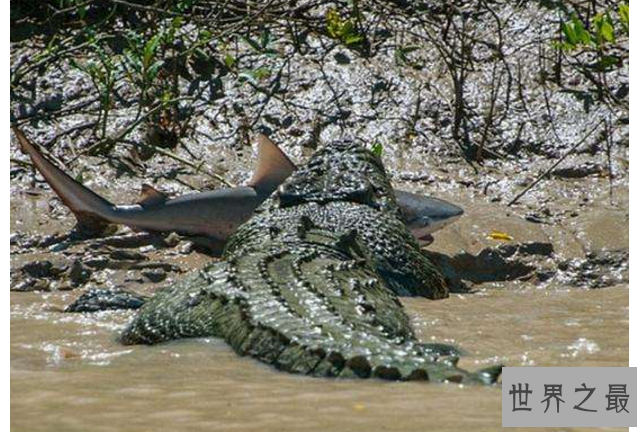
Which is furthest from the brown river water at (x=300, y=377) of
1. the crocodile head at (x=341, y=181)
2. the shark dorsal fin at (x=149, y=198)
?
the crocodile head at (x=341, y=181)

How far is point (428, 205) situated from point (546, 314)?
1.40 metres

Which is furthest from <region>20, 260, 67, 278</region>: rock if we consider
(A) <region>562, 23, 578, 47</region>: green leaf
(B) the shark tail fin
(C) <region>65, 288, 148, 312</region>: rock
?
(A) <region>562, 23, 578, 47</region>: green leaf

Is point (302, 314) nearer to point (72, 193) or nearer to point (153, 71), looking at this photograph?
point (72, 193)

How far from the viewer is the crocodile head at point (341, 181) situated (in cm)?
686

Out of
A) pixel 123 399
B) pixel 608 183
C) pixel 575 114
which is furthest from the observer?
pixel 575 114

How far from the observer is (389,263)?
21.0 feet

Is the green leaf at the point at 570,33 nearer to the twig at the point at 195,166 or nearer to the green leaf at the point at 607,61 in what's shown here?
the green leaf at the point at 607,61

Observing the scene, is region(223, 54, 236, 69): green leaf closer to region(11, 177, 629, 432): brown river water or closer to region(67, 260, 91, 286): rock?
region(11, 177, 629, 432): brown river water

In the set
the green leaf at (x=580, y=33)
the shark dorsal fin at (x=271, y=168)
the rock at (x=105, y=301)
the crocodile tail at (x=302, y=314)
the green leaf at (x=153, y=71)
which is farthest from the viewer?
the green leaf at (x=580, y=33)

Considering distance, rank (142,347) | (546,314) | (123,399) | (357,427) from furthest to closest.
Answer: (546,314), (142,347), (123,399), (357,427)

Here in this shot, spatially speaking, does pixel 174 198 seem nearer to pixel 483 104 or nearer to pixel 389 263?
pixel 389 263

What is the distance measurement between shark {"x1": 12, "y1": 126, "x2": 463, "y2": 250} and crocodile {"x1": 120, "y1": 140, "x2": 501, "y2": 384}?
190 mm

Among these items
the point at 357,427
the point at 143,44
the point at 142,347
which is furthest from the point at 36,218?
the point at 357,427

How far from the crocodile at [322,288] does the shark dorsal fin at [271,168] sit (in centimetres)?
14
